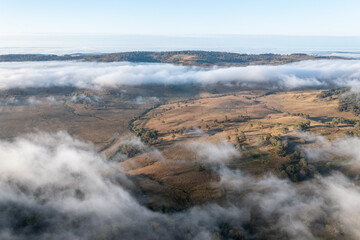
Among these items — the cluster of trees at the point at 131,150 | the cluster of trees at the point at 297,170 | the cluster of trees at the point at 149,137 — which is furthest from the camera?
the cluster of trees at the point at 149,137

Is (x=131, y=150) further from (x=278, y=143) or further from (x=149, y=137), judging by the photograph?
(x=278, y=143)

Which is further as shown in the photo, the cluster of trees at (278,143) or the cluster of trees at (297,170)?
the cluster of trees at (278,143)

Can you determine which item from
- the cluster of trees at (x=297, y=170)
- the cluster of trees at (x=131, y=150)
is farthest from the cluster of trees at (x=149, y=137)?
the cluster of trees at (x=297, y=170)

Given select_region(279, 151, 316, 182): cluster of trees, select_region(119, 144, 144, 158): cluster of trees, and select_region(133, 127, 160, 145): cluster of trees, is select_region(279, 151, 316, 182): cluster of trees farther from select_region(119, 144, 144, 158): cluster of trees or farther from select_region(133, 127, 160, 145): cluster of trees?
select_region(133, 127, 160, 145): cluster of trees

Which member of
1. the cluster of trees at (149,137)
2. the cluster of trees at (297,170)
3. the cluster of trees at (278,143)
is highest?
the cluster of trees at (278,143)

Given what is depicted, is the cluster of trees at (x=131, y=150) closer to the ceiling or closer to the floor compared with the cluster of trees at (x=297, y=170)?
closer to the floor

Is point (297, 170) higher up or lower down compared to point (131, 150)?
higher up

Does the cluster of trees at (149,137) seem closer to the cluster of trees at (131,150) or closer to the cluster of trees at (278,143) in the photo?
the cluster of trees at (131,150)

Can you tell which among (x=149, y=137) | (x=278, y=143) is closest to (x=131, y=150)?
(x=149, y=137)

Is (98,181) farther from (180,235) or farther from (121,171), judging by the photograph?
(180,235)

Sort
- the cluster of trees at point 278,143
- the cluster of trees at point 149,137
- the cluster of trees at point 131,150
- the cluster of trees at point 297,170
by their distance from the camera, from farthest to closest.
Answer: the cluster of trees at point 149,137, the cluster of trees at point 131,150, the cluster of trees at point 278,143, the cluster of trees at point 297,170

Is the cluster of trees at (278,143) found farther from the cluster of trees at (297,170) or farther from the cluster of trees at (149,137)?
the cluster of trees at (149,137)

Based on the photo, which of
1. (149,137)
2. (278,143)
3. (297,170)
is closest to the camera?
(297,170)
